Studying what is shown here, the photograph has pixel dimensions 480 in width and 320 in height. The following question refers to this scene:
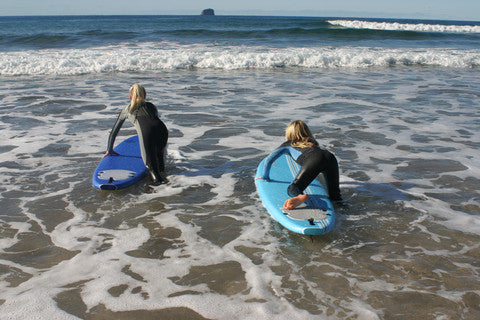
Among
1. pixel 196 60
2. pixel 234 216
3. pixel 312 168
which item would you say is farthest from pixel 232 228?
pixel 196 60

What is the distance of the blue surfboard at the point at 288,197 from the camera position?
13.1 feet

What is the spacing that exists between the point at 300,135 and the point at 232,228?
130 cm

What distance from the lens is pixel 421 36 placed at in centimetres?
2848

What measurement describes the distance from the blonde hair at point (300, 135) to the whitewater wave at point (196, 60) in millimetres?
12233

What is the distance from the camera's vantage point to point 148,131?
211 inches

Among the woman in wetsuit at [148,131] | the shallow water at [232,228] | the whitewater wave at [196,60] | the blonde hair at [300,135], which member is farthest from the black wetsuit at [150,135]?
the whitewater wave at [196,60]

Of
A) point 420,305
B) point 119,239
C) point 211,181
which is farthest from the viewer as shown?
point 211,181

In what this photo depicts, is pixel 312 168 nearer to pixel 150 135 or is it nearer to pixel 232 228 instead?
pixel 232 228

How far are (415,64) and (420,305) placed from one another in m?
17.9

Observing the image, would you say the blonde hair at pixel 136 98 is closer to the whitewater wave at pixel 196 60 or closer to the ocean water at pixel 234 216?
the ocean water at pixel 234 216

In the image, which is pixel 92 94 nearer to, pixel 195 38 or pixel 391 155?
pixel 391 155

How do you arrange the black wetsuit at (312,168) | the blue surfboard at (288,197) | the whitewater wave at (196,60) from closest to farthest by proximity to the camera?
1. the blue surfboard at (288,197)
2. the black wetsuit at (312,168)
3. the whitewater wave at (196,60)

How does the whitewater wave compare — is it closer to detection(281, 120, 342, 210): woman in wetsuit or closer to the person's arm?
the person's arm

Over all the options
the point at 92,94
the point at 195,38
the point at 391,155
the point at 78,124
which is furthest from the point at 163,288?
the point at 195,38
